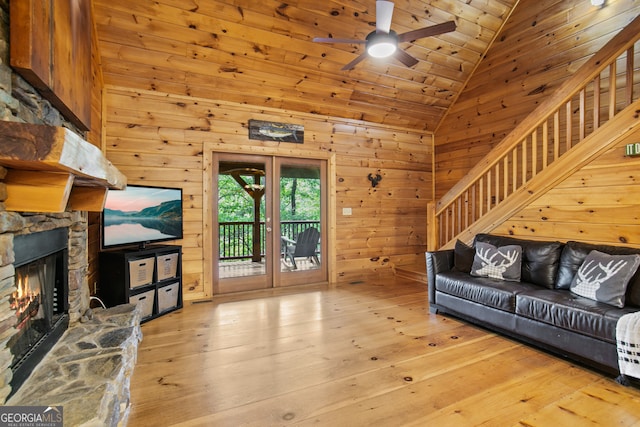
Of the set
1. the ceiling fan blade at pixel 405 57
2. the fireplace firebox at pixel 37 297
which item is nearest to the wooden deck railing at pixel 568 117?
the ceiling fan blade at pixel 405 57

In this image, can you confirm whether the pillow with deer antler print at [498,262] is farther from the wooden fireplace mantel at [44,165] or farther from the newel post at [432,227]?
the wooden fireplace mantel at [44,165]

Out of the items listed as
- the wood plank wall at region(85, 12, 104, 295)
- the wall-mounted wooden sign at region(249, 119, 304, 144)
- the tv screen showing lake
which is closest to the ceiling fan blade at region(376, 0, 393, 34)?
the wall-mounted wooden sign at region(249, 119, 304, 144)

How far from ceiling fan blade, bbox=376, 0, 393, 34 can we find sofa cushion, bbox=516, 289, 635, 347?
2.71m

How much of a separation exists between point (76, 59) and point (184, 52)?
179 centimetres

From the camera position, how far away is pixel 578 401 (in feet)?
6.62

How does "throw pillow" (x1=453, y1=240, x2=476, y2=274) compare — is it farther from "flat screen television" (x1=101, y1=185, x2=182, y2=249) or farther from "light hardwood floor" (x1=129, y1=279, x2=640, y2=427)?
"flat screen television" (x1=101, y1=185, x2=182, y2=249)

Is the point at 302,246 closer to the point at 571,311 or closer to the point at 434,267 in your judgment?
the point at 434,267

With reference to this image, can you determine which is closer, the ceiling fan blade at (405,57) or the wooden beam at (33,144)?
the wooden beam at (33,144)

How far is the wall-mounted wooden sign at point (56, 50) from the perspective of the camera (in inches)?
57.3

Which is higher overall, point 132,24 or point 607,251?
point 132,24

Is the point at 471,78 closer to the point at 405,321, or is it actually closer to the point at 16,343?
the point at 405,321

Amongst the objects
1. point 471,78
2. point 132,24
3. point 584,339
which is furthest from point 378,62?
point 584,339

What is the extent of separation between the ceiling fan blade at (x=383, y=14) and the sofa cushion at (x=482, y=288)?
2.59m

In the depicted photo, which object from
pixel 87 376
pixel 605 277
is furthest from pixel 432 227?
pixel 87 376
